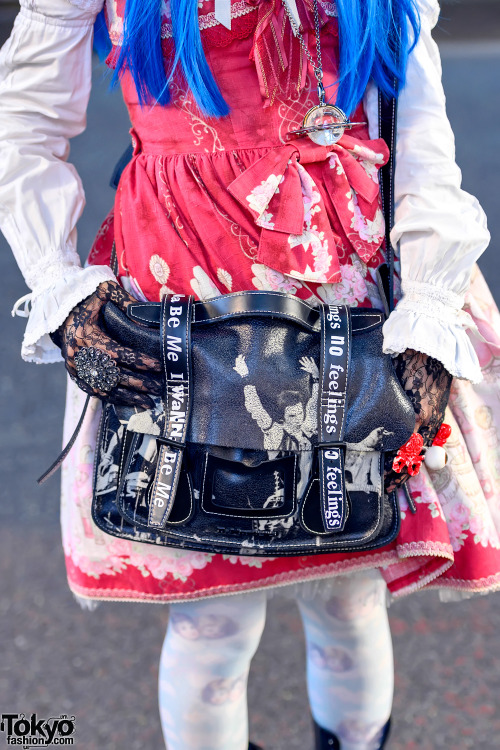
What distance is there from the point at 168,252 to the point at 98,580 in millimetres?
455

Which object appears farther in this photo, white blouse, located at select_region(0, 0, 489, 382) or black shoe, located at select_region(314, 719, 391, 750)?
black shoe, located at select_region(314, 719, 391, 750)

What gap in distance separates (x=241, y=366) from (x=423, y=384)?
0.22 m

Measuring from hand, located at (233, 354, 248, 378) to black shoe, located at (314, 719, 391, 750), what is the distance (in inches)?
27.9

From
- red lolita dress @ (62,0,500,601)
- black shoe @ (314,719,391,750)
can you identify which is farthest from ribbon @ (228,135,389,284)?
black shoe @ (314,719,391,750)

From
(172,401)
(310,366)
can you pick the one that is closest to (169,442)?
(172,401)

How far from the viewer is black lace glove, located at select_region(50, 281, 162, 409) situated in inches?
37.0

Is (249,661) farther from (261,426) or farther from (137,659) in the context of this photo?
(137,659)

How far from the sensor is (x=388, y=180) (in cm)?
104

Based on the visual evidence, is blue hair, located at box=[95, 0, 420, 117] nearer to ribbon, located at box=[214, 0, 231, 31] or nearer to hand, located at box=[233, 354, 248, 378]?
ribbon, located at box=[214, 0, 231, 31]

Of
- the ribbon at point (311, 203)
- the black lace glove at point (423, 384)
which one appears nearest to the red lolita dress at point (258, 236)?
the ribbon at point (311, 203)

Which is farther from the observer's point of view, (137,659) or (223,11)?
(137,659)

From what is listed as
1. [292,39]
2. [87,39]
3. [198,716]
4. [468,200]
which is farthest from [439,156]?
[198,716]

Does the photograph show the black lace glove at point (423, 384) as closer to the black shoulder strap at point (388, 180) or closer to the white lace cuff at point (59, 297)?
the black shoulder strap at point (388, 180)

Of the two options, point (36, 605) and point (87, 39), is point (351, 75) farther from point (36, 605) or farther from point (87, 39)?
point (36, 605)
